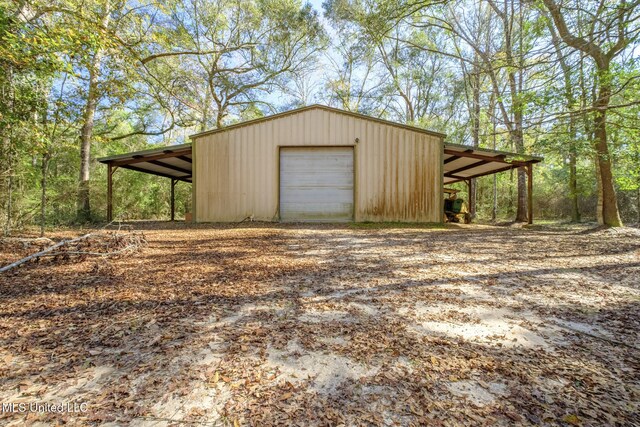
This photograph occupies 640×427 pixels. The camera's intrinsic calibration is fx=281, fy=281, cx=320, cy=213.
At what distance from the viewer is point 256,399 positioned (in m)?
1.09

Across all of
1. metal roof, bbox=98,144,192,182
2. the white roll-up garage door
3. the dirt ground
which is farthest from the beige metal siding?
the dirt ground

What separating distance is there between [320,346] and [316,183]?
25.3ft

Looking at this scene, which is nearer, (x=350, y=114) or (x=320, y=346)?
(x=320, y=346)

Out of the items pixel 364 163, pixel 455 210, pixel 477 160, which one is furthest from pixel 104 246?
pixel 455 210

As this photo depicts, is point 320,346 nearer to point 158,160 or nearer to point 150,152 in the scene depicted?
point 150,152

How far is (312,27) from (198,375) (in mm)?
18080

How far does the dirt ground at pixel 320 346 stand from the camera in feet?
3.44

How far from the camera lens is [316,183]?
9.03 metres

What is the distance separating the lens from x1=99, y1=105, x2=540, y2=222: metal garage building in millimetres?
8992

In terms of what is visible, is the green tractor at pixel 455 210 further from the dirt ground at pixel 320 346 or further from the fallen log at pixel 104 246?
the fallen log at pixel 104 246

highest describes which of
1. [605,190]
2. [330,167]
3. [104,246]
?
[330,167]

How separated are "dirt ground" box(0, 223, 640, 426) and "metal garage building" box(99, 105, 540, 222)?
6039 millimetres

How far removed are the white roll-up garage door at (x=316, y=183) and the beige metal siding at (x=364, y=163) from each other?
0.74 feet

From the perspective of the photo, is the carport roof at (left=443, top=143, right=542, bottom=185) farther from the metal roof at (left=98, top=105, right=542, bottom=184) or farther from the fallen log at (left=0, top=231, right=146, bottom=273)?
the fallen log at (left=0, top=231, right=146, bottom=273)
